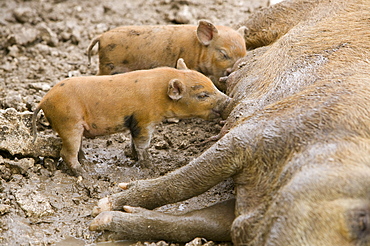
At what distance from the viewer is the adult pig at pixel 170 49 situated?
595 centimetres

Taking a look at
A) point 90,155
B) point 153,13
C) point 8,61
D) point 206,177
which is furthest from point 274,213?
point 153,13

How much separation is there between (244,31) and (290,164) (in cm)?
296

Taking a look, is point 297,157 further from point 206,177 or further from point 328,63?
point 328,63

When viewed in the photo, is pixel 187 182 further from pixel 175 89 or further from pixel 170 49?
pixel 170 49

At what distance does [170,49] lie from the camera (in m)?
6.07

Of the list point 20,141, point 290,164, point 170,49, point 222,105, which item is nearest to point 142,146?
point 222,105

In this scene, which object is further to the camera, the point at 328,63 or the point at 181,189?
the point at 328,63

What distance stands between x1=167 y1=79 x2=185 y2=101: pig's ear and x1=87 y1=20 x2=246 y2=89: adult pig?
111 centimetres

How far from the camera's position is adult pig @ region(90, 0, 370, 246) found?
3402 millimetres

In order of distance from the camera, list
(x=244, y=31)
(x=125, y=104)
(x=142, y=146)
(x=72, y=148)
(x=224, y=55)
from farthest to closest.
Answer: (x=244, y=31) < (x=224, y=55) < (x=142, y=146) < (x=125, y=104) < (x=72, y=148)

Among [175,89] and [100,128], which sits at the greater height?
[175,89]

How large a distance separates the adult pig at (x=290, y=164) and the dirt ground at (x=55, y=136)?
38cm

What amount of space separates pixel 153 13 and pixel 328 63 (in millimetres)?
4529

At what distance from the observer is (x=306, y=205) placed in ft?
11.2
